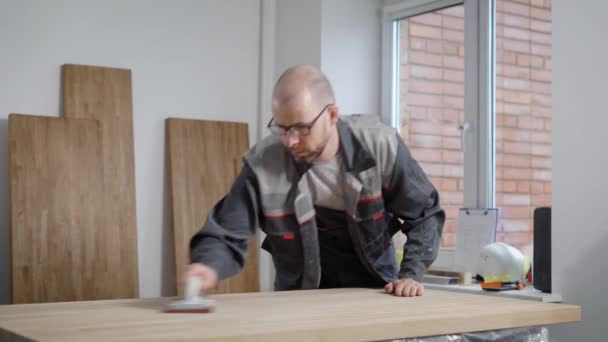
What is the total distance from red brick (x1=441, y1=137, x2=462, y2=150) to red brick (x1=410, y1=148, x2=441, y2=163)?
56 millimetres

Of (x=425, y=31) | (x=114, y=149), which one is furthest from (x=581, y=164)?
(x=114, y=149)

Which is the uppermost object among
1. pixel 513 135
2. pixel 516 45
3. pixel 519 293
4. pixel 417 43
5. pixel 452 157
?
pixel 417 43

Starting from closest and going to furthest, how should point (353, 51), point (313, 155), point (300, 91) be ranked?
point (300, 91)
point (313, 155)
point (353, 51)

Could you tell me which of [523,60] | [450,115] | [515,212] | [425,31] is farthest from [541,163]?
[425,31]

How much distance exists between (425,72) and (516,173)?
0.91 metres

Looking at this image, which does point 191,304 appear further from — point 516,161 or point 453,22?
point 453,22

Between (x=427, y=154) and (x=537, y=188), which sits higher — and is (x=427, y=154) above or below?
above

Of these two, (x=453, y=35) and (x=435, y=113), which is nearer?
(x=453, y=35)

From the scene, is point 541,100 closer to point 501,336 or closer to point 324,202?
point 324,202

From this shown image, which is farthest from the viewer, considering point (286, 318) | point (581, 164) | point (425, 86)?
point (425, 86)

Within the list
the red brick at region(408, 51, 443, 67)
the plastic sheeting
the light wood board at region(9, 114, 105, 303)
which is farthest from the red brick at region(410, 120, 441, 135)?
the plastic sheeting

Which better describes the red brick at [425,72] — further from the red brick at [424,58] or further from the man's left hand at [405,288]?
the man's left hand at [405,288]

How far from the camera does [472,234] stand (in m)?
3.97

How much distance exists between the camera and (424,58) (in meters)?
4.49
